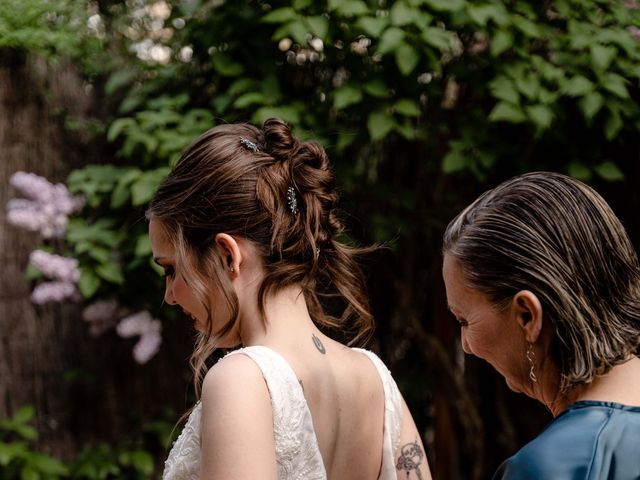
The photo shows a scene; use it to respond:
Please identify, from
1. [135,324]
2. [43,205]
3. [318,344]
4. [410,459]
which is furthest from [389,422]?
[43,205]

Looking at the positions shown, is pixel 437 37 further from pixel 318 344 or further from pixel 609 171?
pixel 318 344

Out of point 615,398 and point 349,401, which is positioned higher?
point 615,398

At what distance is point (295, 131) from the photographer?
309 centimetres

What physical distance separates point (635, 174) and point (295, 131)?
1458 mm

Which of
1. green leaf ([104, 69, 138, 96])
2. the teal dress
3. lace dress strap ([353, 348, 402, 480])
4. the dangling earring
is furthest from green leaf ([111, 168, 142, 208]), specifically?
the teal dress

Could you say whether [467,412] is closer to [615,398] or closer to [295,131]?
[295,131]

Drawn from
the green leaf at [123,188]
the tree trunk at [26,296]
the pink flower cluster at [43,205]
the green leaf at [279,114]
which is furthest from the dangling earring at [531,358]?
the tree trunk at [26,296]

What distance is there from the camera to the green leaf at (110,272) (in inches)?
124

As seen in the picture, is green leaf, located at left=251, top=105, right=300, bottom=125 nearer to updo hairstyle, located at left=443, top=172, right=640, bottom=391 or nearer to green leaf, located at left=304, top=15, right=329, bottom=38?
green leaf, located at left=304, top=15, right=329, bottom=38

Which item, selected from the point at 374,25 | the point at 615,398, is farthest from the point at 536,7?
the point at 615,398

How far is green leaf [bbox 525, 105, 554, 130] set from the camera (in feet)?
9.32

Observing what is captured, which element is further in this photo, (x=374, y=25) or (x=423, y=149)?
(x=423, y=149)

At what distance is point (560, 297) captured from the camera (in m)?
1.30

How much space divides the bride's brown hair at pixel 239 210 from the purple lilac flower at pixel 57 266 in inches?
62.3
